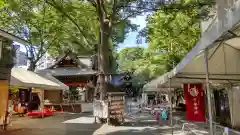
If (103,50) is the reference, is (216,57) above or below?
below

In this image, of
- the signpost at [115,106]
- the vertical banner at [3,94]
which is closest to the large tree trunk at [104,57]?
the signpost at [115,106]

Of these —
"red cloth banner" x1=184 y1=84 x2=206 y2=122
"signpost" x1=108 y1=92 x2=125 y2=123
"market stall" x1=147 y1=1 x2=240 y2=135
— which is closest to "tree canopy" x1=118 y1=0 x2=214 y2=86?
"signpost" x1=108 y1=92 x2=125 y2=123

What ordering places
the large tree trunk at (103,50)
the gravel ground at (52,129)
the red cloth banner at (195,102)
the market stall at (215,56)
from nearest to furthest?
the market stall at (215,56) → the red cloth banner at (195,102) → the gravel ground at (52,129) → the large tree trunk at (103,50)

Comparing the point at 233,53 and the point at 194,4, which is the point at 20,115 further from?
the point at 233,53

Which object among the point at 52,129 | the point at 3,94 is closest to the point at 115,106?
the point at 52,129

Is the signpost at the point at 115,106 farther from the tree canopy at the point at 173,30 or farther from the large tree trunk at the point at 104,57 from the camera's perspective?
the tree canopy at the point at 173,30

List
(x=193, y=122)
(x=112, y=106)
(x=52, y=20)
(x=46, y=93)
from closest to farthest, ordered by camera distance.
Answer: (x=193, y=122), (x=112, y=106), (x=52, y=20), (x=46, y=93)

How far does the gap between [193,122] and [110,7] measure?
9870 millimetres

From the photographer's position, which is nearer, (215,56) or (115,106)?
(215,56)

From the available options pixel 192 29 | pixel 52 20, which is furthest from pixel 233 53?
pixel 52 20

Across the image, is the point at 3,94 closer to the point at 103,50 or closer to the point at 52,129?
the point at 52,129

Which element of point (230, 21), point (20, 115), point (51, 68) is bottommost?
point (20, 115)

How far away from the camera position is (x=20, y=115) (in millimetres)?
20219

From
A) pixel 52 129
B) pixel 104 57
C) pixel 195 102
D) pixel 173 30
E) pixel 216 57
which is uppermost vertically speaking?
pixel 173 30
